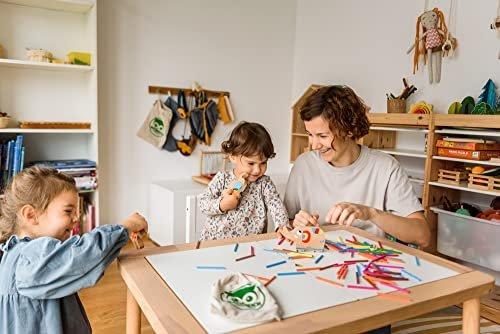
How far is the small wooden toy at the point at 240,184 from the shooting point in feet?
5.24

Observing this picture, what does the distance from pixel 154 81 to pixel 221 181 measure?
186 cm

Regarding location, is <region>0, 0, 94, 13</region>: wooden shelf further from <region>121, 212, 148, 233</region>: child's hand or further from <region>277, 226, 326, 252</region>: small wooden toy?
<region>277, 226, 326, 252</region>: small wooden toy

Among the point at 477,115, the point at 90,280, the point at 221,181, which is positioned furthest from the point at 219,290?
the point at 477,115

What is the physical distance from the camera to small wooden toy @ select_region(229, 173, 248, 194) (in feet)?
5.24

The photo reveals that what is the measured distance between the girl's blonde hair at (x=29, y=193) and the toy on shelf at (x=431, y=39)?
7.91ft

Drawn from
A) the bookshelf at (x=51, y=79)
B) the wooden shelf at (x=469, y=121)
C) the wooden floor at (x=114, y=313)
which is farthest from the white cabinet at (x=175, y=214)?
the wooden shelf at (x=469, y=121)

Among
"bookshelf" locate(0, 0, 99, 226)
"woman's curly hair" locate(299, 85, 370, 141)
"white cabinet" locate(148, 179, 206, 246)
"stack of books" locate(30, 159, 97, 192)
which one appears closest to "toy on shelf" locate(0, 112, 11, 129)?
"bookshelf" locate(0, 0, 99, 226)

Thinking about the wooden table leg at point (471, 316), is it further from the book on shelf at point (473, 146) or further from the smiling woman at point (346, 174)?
the book on shelf at point (473, 146)

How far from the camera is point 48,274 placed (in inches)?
37.6

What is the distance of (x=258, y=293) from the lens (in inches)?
33.4

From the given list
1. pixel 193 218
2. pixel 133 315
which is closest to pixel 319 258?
pixel 133 315

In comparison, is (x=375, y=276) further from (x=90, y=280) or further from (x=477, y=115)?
(x=477, y=115)

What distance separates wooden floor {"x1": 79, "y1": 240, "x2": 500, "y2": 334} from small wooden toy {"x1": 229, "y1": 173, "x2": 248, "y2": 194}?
841 mm

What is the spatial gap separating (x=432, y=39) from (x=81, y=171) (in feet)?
7.90
